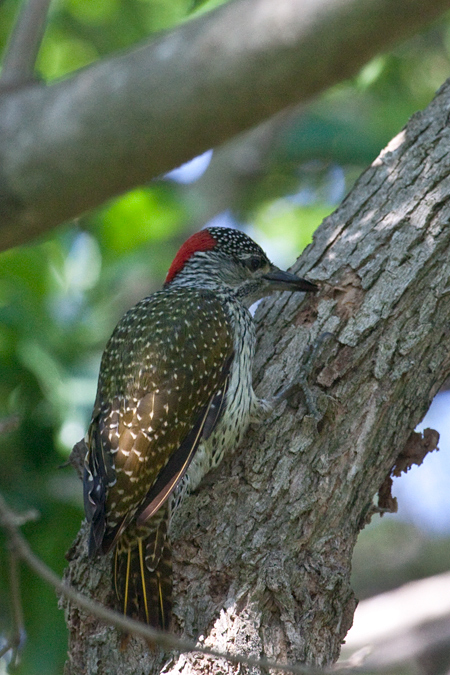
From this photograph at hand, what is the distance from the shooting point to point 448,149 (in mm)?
3736

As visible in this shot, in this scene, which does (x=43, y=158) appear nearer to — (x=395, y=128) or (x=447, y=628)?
(x=447, y=628)

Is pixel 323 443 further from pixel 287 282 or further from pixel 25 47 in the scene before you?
pixel 25 47

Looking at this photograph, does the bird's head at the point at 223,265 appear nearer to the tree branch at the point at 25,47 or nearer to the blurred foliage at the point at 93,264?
the blurred foliage at the point at 93,264

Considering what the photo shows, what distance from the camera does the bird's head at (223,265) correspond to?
14.5 feet

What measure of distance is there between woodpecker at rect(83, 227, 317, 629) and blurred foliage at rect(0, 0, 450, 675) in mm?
645

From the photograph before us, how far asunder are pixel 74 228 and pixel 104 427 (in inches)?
136

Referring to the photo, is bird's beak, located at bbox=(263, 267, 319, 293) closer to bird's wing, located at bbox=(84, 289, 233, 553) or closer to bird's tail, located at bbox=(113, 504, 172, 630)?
bird's wing, located at bbox=(84, 289, 233, 553)

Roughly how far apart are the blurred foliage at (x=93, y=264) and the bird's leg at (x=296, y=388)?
119cm

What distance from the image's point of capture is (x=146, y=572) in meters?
3.17

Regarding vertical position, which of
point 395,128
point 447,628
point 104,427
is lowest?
point 447,628

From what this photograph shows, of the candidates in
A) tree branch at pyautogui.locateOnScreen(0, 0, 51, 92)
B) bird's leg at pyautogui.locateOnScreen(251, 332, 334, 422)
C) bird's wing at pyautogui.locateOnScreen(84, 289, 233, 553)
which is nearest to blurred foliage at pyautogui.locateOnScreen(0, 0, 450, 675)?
bird's wing at pyautogui.locateOnScreen(84, 289, 233, 553)

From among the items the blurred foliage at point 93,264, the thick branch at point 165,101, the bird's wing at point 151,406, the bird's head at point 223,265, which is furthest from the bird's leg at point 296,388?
the blurred foliage at point 93,264

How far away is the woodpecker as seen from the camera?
321cm

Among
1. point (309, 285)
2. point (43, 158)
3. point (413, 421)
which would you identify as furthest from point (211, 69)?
point (413, 421)
